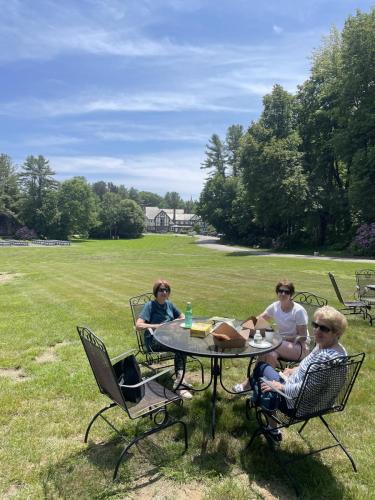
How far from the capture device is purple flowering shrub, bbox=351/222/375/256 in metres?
28.0

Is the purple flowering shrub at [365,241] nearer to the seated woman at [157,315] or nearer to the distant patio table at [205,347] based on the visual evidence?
the seated woman at [157,315]

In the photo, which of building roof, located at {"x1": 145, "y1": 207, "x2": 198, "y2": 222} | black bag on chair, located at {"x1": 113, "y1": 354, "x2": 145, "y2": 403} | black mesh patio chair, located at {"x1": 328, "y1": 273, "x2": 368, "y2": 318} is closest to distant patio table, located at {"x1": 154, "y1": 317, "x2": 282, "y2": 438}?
black bag on chair, located at {"x1": 113, "y1": 354, "x2": 145, "y2": 403}

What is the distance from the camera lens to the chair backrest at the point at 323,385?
2898 millimetres

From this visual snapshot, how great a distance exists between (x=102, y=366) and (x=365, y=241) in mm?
29392

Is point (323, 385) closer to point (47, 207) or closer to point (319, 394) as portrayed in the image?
point (319, 394)

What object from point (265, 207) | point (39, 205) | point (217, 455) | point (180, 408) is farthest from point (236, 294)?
point (39, 205)

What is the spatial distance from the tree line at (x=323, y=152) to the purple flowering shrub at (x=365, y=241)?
0.08 meters

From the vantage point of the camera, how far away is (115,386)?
304cm

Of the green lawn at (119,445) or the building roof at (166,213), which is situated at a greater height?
the building roof at (166,213)

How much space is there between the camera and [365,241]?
93.2ft

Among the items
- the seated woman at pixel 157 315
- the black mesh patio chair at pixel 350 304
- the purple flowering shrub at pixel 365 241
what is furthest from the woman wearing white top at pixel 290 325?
the purple flowering shrub at pixel 365 241

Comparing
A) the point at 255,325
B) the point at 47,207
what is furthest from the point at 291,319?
the point at 47,207

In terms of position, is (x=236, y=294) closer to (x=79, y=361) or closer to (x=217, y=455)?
(x=79, y=361)

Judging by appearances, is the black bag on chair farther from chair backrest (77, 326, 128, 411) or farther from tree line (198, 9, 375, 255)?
tree line (198, 9, 375, 255)
